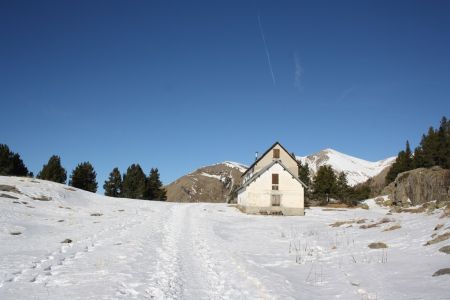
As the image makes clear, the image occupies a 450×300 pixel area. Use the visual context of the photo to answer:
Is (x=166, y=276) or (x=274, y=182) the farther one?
(x=274, y=182)

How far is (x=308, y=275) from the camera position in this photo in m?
11.6

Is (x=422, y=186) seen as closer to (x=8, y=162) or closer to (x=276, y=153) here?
(x=276, y=153)

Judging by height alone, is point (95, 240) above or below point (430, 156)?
below

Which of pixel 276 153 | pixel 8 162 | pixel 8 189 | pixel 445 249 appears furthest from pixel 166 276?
pixel 8 162

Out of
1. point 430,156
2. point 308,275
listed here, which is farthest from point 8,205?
point 430,156

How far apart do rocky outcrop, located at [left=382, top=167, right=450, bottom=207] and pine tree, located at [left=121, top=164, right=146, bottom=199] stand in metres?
52.4

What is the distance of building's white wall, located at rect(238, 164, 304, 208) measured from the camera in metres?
48.6

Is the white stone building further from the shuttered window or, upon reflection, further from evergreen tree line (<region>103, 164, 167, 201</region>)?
evergreen tree line (<region>103, 164, 167, 201</region>)

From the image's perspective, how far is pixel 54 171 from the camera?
77750mm

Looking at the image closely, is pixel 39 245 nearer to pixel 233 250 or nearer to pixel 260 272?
pixel 233 250

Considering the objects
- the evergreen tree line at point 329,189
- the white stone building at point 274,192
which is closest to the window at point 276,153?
the white stone building at point 274,192

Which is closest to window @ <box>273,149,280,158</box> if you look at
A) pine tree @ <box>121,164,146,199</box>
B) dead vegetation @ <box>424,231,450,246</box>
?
pine tree @ <box>121,164,146,199</box>

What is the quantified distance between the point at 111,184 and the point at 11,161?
804 inches

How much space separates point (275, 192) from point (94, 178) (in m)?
47.9
